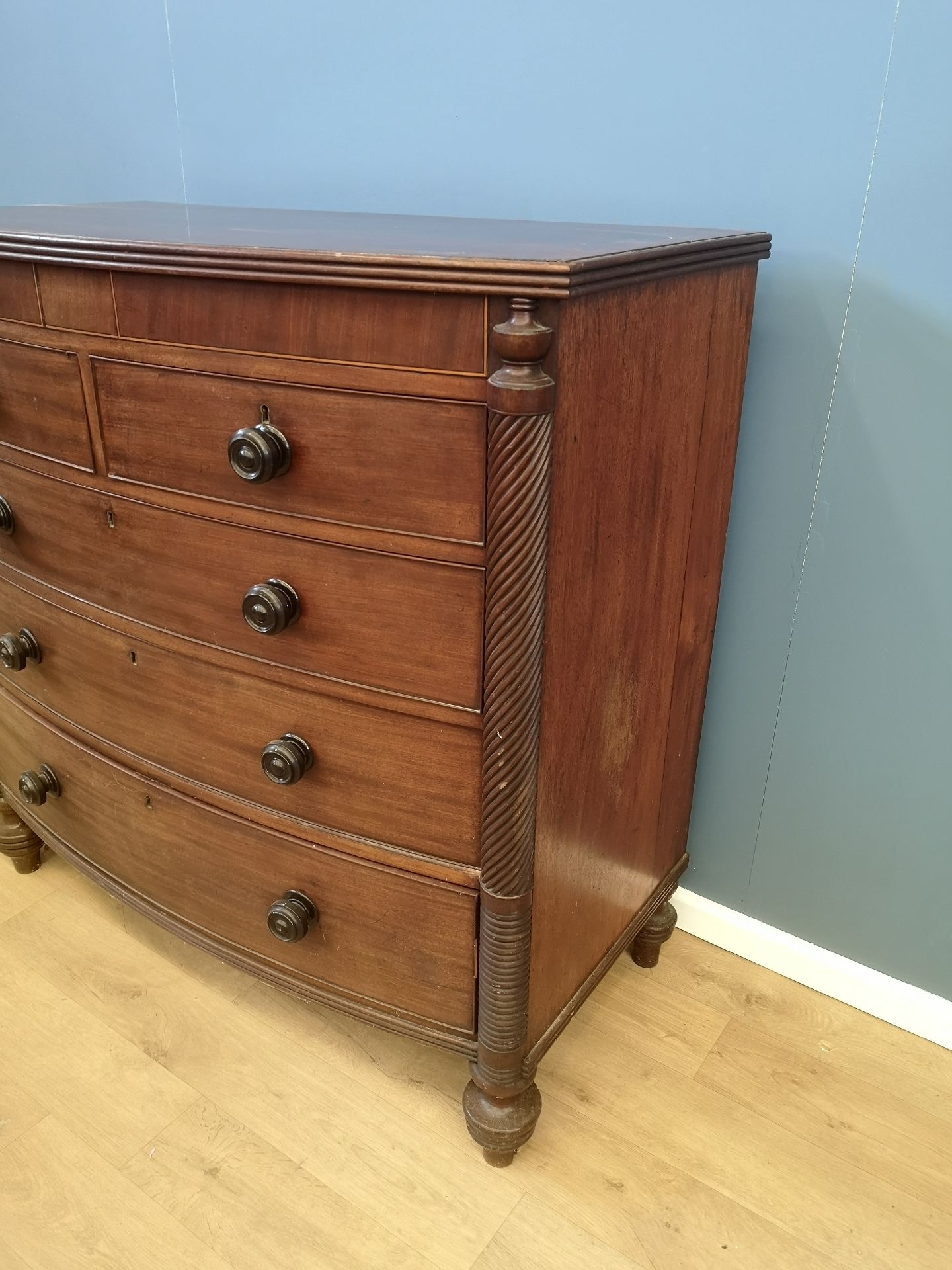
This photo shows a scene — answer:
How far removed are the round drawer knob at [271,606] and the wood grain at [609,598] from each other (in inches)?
10.3

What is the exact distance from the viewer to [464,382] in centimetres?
77

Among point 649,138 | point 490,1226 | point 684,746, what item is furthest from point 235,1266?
point 649,138

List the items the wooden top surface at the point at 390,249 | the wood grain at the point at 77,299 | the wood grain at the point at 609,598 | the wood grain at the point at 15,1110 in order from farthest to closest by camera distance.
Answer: the wood grain at the point at 15,1110
the wood grain at the point at 77,299
the wood grain at the point at 609,598
the wooden top surface at the point at 390,249

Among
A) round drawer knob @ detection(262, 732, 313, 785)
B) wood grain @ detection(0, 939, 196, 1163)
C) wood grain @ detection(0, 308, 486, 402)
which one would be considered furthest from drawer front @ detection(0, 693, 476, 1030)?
wood grain @ detection(0, 308, 486, 402)

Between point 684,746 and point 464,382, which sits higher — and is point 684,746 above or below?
below

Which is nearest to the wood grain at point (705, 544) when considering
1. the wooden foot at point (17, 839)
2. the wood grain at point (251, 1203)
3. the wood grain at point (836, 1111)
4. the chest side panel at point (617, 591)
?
the chest side panel at point (617, 591)

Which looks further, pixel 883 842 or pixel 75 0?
pixel 75 0

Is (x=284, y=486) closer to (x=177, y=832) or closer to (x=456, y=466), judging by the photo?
(x=456, y=466)

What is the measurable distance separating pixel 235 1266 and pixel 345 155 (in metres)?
1.45

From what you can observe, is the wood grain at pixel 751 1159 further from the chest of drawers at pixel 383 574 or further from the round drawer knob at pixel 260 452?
the round drawer knob at pixel 260 452

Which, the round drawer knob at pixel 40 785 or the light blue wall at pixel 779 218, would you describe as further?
the round drawer knob at pixel 40 785

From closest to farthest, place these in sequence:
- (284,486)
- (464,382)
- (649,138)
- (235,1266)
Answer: (464,382)
(284,486)
(235,1266)
(649,138)

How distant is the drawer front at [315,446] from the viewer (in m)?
0.81

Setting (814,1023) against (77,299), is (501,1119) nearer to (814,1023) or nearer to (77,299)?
(814,1023)
